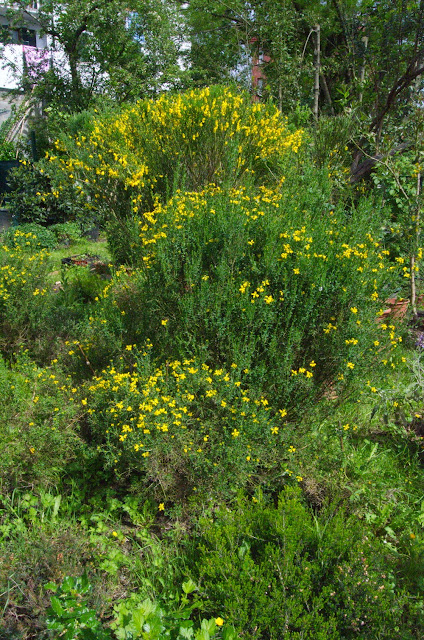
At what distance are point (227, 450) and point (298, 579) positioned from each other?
664mm

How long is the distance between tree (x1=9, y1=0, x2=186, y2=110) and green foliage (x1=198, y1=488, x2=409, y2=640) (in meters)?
11.1

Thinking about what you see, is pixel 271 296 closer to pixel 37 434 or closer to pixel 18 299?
pixel 37 434

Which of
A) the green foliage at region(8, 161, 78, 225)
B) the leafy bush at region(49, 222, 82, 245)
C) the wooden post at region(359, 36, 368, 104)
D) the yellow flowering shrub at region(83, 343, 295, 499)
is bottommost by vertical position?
the yellow flowering shrub at region(83, 343, 295, 499)

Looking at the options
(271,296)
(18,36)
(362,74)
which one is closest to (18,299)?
(271,296)

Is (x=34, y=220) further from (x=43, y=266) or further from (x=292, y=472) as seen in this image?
(x=292, y=472)

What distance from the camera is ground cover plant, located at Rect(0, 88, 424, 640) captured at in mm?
1909

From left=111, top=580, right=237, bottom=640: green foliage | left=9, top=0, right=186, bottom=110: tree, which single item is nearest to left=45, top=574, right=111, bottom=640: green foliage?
left=111, top=580, right=237, bottom=640: green foliage

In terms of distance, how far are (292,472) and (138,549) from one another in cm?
86

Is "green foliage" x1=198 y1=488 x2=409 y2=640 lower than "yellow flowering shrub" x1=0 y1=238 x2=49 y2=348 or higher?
lower

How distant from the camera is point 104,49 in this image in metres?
11.3

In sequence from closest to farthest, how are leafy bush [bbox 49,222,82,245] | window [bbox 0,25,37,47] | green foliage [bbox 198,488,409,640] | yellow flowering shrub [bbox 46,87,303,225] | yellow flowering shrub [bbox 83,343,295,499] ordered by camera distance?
green foliage [bbox 198,488,409,640] → yellow flowering shrub [bbox 83,343,295,499] → yellow flowering shrub [bbox 46,87,303,225] → leafy bush [bbox 49,222,82,245] → window [bbox 0,25,37,47]

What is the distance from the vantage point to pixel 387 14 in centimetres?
597

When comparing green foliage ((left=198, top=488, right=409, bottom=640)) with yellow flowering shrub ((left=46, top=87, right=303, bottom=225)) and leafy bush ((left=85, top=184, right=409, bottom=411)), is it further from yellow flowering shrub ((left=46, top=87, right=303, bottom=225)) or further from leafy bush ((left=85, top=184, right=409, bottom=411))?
yellow flowering shrub ((left=46, top=87, right=303, bottom=225))

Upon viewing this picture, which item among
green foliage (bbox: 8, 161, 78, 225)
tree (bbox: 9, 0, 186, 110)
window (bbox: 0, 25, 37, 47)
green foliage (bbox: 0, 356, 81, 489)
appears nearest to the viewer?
green foliage (bbox: 0, 356, 81, 489)
